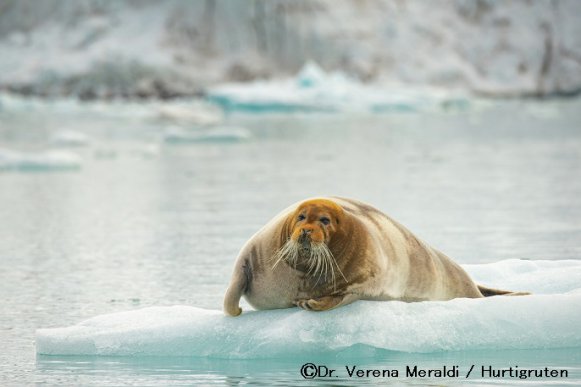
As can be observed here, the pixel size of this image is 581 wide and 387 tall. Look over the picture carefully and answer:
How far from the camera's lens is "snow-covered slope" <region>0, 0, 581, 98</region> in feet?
155

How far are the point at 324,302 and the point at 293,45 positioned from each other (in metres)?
43.4

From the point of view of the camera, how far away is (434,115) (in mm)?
36594

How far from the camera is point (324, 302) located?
533 cm

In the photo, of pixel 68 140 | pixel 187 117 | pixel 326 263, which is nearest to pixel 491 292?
pixel 326 263

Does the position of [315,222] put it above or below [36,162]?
above

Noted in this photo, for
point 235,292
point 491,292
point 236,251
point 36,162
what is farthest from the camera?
point 36,162

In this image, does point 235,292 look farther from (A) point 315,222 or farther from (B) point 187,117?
(B) point 187,117

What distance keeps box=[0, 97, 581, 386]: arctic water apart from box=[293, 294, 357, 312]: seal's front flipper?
0.14ft

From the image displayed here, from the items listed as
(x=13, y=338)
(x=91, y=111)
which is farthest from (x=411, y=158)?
(x=91, y=111)

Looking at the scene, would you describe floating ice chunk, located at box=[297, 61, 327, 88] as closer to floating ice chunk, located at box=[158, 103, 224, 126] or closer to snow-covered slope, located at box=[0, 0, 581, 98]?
floating ice chunk, located at box=[158, 103, 224, 126]

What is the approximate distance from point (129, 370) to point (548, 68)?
4524 centimetres

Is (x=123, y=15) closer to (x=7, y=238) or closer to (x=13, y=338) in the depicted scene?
(x=7, y=238)

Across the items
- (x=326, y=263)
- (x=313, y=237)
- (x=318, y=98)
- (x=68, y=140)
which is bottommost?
(x=318, y=98)

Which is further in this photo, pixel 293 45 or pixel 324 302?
pixel 293 45
